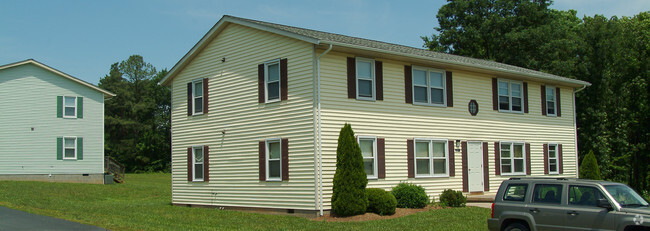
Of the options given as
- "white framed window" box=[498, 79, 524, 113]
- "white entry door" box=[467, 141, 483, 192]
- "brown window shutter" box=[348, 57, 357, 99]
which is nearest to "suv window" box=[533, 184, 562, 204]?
"brown window shutter" box=[348, 57, 357, 99]

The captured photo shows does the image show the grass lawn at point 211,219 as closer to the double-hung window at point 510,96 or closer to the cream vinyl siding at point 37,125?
the double-hung window at point 510,96

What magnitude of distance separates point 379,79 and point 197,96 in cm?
789

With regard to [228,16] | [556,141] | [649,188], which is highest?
[228,16]

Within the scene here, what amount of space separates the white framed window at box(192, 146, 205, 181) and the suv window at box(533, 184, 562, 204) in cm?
1445

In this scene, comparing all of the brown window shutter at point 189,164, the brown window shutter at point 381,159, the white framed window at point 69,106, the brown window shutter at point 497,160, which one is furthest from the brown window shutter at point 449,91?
the white framed window at point 69,106

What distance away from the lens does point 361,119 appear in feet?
64.3

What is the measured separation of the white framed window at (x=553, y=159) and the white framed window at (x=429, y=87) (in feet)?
24.7

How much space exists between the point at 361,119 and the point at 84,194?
1575cm

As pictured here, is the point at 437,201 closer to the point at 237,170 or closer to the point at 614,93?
the point at 237,170

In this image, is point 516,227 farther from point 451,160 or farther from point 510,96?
point 510,96

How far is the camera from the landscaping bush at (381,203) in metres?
17.9

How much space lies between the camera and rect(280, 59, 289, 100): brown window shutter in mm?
19547

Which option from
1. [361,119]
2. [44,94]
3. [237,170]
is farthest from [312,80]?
[44,94]

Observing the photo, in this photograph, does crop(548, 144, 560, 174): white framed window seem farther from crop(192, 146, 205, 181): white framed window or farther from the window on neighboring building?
crop(192, 146, 205, 181): white framed window
